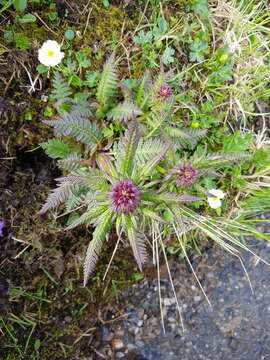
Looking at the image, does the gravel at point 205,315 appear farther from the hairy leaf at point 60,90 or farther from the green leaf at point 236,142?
the hairy leaf at point 60,90

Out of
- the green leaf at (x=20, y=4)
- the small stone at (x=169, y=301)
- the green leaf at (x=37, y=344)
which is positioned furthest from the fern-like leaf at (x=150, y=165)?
the green leaf at (x=37, y=344)

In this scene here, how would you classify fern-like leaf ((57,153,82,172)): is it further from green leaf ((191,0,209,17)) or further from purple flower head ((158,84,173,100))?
green leaf ((191,0,209,17))

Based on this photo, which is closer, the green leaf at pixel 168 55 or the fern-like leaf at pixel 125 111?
the fern-like leaf at pixel 125 111

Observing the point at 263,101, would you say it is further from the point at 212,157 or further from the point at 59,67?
the point at 59,67

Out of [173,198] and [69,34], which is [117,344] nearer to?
[173,198]

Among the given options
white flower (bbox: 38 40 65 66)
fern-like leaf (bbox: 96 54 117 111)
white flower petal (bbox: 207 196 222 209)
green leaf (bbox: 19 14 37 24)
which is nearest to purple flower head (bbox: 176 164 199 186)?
white flower petal (bbox: 207 196 222 209)

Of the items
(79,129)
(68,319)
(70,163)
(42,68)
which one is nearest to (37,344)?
(68,319)

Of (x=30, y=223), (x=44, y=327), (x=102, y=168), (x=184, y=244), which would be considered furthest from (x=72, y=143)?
(x=44, y=327)
